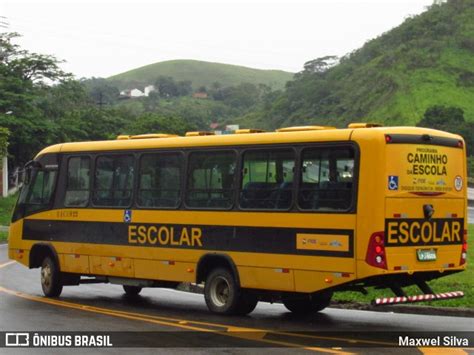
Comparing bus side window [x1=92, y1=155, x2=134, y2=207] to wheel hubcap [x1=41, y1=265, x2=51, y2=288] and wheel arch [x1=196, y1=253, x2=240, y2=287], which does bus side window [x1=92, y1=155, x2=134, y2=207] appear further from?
wheel arch [x1=196, y1=253, x2=240, y2=287]

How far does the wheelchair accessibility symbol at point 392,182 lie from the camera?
12.3m

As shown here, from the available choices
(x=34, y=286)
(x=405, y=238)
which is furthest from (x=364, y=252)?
(x=34, y=286)

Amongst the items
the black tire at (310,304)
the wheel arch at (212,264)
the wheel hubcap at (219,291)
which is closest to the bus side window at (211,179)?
the wheel arch at (212,264)

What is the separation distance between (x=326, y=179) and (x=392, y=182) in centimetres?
107

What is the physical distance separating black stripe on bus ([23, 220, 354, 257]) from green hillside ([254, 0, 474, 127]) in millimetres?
73799

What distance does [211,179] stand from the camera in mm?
14930

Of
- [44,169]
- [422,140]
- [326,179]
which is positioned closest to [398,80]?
[44,169]

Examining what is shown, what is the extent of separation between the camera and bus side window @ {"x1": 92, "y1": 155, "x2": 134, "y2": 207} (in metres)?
16.4

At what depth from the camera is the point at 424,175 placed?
1288 centimetres

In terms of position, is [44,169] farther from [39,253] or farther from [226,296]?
[226,296]

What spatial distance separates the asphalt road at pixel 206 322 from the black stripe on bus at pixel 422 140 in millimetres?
2656

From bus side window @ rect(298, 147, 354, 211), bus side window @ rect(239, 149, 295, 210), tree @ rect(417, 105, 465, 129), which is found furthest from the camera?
tree @ rect(417, 105, 465, 129)

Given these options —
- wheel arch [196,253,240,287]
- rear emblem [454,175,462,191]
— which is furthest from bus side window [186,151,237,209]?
rear emblem [454,175,462,191]

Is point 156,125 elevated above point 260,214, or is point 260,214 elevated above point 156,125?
point 156,125
